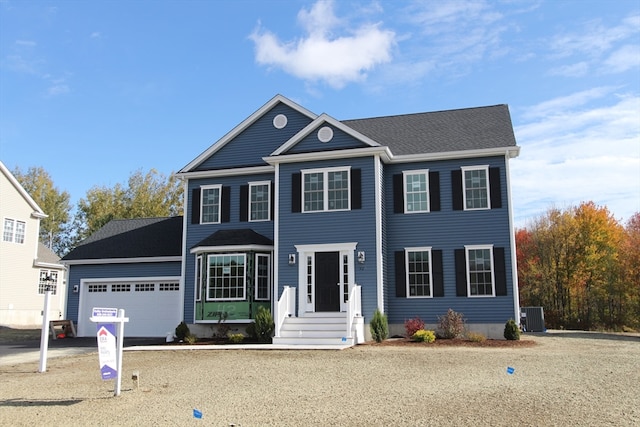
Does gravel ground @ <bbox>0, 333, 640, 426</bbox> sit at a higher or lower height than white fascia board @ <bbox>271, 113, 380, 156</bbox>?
lower

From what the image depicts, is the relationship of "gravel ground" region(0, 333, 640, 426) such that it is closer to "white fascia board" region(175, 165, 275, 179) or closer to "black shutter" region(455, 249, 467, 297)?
"black shutter" region(455, 249, 467, 297)

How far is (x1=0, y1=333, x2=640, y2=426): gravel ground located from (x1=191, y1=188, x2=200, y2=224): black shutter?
808 centimetres

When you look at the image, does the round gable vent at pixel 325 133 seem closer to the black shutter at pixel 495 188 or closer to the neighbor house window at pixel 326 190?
the neighbor house window at pixel 326 190

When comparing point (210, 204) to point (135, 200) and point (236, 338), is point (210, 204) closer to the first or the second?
point (236, 338)

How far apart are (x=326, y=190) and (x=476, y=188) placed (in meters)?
5.03

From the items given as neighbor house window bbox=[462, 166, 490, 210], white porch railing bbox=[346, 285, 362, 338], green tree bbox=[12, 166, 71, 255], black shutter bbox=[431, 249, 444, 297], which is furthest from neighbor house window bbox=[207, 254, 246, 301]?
green tree bbox=[12, 166, 71, 255]

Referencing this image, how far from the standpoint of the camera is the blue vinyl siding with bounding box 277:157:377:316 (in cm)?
1841

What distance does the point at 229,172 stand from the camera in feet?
70.6

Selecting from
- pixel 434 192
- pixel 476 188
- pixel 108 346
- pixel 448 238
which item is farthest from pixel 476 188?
pixel 108 346

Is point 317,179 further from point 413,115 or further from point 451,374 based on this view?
point 451,374

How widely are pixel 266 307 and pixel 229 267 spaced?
6.17 feet

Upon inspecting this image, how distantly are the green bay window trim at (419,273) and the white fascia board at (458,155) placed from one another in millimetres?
3088

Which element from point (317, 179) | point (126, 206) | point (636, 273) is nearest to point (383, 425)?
point (317, 179)

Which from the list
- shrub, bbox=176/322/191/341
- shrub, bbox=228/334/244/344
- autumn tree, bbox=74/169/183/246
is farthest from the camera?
autumn tree, bbox=74/169/183/246
